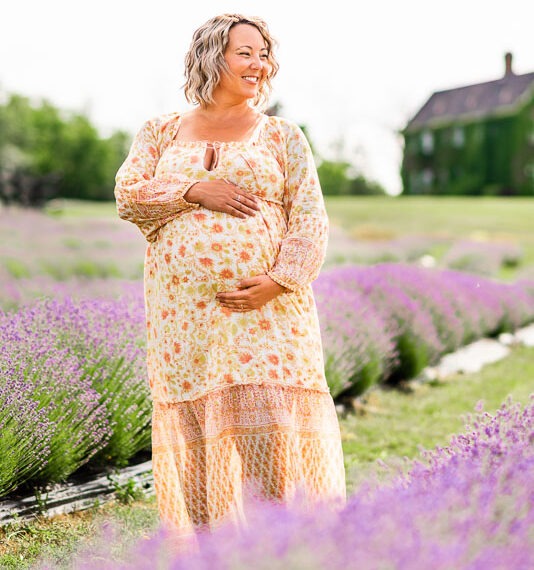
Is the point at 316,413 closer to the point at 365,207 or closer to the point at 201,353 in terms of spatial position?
the point at 201,353

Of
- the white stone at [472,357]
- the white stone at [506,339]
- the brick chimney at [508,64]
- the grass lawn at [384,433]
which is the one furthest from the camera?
the brick chimney at [508,64]

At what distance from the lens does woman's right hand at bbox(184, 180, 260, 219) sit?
2566 mm

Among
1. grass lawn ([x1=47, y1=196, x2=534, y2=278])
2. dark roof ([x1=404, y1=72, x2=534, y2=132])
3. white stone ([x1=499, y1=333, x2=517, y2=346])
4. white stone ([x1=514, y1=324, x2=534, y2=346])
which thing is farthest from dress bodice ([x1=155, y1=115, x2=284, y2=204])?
dark roof ([x1=404, y1=72, x2=534, y2=132])

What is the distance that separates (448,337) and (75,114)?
5657 cm

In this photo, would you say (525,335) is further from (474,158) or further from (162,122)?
(474,158)

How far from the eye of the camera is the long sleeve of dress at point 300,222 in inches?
101

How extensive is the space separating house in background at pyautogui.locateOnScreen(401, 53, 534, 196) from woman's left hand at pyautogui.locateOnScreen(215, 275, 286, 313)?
37.8 meters

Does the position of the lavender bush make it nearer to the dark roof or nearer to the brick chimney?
the dark roof

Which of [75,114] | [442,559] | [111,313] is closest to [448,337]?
[111,313]

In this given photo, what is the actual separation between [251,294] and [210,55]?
2.68 feet

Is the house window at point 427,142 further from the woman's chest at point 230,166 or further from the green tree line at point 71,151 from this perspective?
the woman's chest at point 230,166

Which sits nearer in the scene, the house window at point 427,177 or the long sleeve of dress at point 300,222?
the long sleeve of dress at point 300,222

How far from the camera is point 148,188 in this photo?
2645 millimetres

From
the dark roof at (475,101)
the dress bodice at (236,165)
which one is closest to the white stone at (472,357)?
the dress bodice at (236,165)
